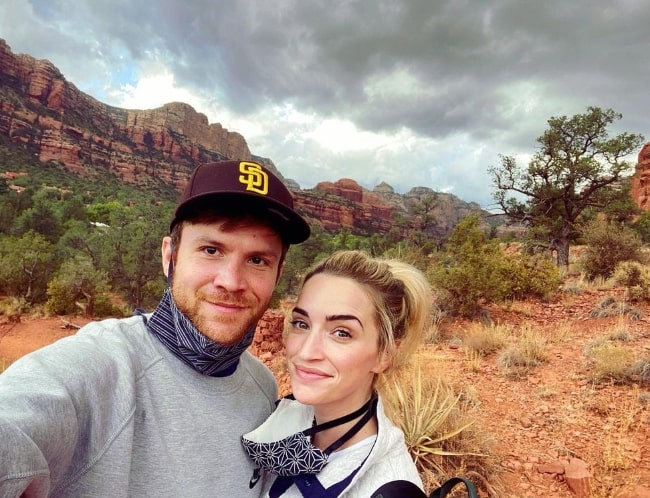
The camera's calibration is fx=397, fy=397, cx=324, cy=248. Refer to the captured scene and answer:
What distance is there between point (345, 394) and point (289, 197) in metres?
0.78

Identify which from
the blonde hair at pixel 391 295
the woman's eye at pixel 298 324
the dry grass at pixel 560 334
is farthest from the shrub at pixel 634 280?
the woman's eye at pixel 298 324

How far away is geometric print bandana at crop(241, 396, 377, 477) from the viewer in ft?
4.14

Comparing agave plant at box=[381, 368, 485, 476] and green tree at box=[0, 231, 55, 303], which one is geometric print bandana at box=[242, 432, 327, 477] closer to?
agave plant at box=[381, 368, 485, 476]

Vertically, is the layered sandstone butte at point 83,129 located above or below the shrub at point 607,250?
above

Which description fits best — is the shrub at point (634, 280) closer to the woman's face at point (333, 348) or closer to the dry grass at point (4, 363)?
the woman's face at point (333, 348)

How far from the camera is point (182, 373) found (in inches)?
47.7

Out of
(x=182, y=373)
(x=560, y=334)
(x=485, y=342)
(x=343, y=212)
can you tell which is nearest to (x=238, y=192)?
(x=182, y=373)

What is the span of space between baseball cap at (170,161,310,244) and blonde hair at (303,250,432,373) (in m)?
0.42

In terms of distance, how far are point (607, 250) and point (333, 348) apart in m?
13.0

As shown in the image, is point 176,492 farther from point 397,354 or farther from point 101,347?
point 397,354

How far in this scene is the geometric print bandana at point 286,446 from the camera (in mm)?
1261

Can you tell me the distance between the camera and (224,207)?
4.23ft

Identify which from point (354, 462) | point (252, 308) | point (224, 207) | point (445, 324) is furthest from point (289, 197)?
point (445, 324)

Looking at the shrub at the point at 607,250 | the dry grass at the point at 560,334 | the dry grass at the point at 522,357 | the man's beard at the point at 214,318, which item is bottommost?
the dry grass at the point at 522,357
